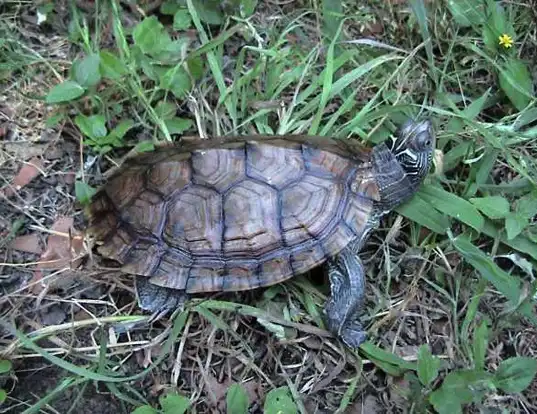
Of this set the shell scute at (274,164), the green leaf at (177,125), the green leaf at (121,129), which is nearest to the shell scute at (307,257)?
the shell scute at (274,164)

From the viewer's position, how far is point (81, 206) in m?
3.01

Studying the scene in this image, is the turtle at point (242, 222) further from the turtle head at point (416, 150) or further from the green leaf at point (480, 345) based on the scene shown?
the green leaf at point (480, 345)

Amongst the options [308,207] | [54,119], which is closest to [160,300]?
[308,207]

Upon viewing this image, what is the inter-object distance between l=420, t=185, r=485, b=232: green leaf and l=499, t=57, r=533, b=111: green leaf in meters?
0.62

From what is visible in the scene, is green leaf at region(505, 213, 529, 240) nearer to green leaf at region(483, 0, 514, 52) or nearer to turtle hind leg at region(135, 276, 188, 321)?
green leaf at region(483, 0, 514, 52)

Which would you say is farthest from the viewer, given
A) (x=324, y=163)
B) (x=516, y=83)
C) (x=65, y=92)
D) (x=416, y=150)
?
(x=516, y=83)

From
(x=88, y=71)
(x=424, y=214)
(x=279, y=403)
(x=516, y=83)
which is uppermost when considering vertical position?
(x=88, y=71)

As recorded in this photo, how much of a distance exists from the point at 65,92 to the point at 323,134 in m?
1.16

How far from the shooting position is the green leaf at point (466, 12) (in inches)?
133

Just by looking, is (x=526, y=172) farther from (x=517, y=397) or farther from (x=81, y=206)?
(x=81, y=206)

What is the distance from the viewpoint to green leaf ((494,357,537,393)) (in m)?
2.54

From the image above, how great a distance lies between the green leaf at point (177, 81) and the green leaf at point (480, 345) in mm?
1649

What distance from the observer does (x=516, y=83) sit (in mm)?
3266

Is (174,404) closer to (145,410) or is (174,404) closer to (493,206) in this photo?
(145,410)
